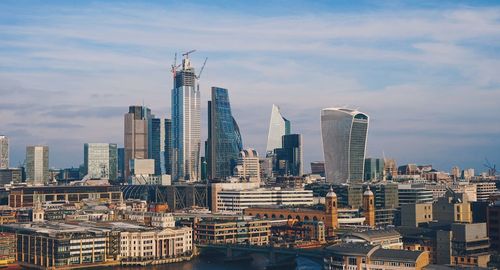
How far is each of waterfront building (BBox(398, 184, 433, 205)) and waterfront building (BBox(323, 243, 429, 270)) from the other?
80600 millimetres

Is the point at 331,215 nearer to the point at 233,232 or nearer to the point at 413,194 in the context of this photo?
the point at 233,232

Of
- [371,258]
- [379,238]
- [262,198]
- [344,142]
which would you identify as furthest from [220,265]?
[344,142]

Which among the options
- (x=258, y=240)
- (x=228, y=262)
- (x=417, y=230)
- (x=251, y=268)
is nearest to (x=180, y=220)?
(x=258, y=240)

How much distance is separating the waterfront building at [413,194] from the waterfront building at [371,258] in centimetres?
8060

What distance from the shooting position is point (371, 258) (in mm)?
67500

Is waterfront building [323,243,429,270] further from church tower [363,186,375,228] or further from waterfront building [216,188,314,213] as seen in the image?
waterfront building [216,188,314,213]

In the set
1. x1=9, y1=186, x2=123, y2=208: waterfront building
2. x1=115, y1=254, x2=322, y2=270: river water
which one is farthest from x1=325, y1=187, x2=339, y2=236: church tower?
x1=9, y1=186, x2=123, y2=208: waterfront building

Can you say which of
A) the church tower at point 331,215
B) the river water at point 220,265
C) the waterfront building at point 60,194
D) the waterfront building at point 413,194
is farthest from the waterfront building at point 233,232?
the waterfront building at point 60,194

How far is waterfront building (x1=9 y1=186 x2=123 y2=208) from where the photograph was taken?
6368 inches

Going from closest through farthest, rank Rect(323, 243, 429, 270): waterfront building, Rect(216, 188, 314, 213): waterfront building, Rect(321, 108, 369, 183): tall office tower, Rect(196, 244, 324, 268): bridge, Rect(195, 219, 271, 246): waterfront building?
Rect(323, 243, 429, 270): waterfront building → Rect(196, 244, 324, 268): bridge → Rect(195, 219, 271, 246): waterfront building → Rect(216, 188, 314, 213): waterfront building → Rect(321, 108, 369, 183): tall office tower

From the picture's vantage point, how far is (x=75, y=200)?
170 metres

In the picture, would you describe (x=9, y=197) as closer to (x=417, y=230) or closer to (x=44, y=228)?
(x=44, y=228)

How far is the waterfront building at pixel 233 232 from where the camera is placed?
10681 centimetres

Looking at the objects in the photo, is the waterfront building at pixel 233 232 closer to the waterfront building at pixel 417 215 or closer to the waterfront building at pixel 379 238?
the waterfront building at pixel 417 215
